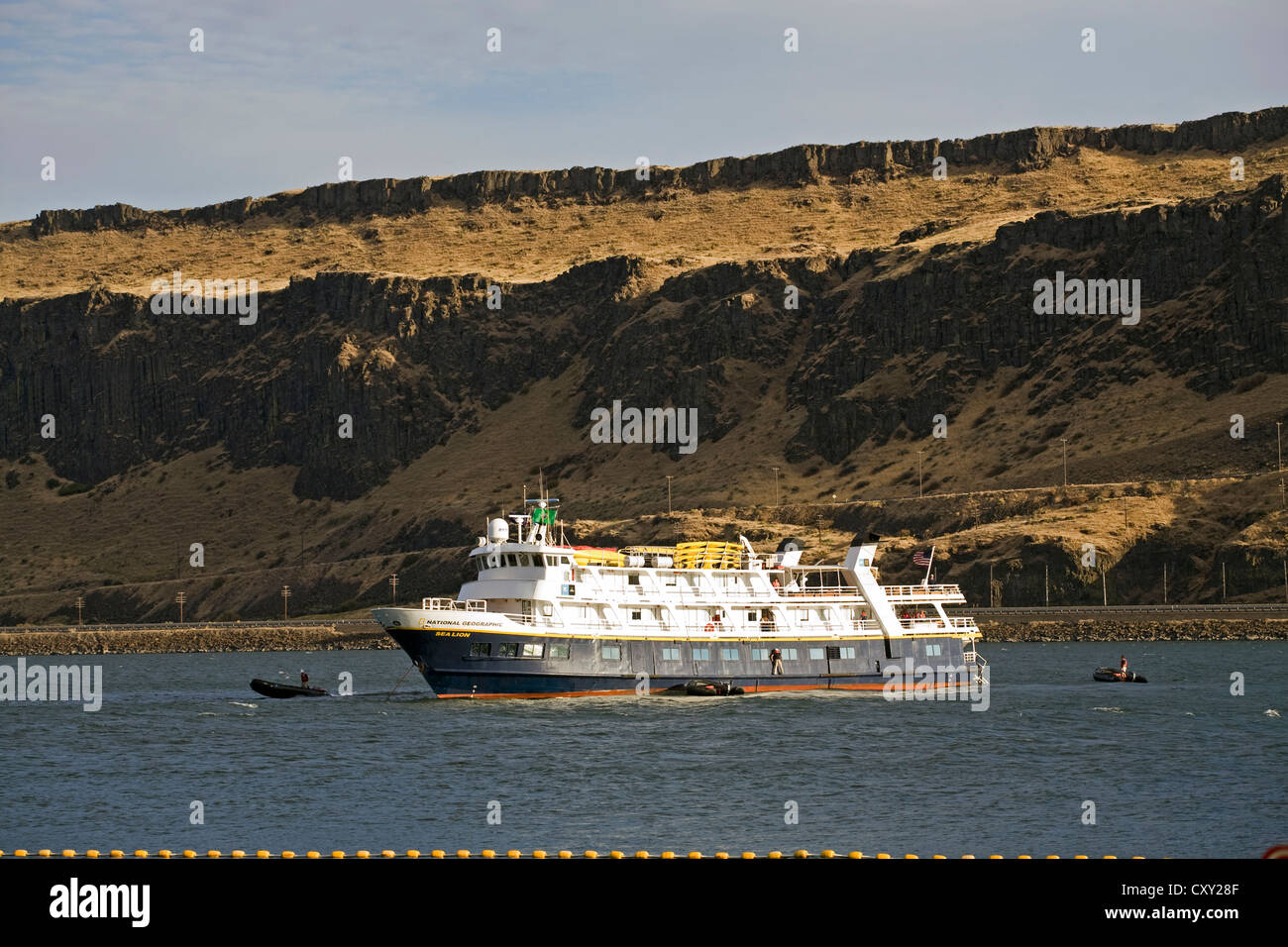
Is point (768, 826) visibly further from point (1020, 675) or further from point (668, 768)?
point (1020, 675)

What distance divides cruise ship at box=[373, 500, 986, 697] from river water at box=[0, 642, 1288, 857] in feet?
5.31

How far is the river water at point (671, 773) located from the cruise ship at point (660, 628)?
1.62 meters

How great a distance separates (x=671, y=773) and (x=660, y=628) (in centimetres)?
2647

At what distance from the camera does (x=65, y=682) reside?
5007 inches

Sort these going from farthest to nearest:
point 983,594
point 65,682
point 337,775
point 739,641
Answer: point 983,594, point 65,682, point 739,641, point 337,775

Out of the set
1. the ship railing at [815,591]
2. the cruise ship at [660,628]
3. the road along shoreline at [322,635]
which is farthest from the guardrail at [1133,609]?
the ship railing at [815,591]

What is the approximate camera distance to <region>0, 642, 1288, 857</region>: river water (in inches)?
1860

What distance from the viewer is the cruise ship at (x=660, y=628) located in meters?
82.7

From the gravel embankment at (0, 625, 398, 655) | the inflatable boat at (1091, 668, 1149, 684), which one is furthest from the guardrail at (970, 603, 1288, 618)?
the gravel embankment at (0, 625, 398, 655)

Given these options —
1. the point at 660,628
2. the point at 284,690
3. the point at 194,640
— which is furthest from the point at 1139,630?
the point at 194,640

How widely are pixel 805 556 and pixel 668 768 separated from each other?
116250 millimetres

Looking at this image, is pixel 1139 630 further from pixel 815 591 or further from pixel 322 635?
pixel 322 635
